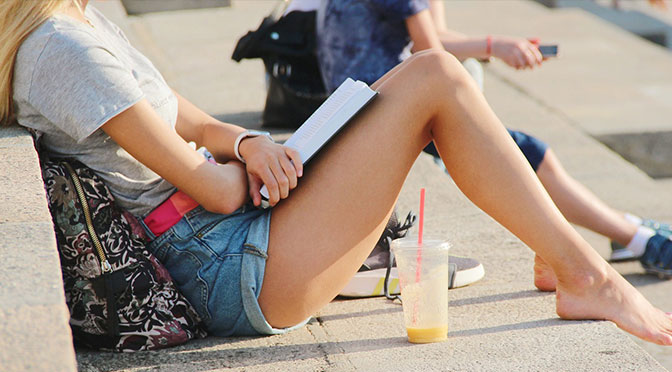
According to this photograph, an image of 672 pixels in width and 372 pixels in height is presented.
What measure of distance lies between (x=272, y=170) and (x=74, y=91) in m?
0.58

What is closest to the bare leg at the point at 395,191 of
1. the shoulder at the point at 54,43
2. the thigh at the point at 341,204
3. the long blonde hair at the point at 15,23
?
the thigh at the point at 341,204

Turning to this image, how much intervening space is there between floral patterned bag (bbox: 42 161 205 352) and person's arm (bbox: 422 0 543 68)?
1.98 meters

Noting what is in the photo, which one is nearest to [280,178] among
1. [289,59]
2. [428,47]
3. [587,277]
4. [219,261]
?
[219,261]

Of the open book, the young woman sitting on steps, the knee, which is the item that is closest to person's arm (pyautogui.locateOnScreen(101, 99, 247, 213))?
the young woman sitting on steps

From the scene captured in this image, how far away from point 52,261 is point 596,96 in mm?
5035

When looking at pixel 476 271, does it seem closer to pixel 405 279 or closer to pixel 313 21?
pixel 405 279

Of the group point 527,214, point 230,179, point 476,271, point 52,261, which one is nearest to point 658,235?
point 476,271

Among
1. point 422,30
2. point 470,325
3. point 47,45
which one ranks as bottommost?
point 470,325

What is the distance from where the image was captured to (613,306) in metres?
2.73

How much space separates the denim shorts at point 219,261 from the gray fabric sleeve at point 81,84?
422 millimetres

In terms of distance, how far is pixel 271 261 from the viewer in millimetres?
2594

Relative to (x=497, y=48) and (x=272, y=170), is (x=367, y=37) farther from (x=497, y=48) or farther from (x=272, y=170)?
(x=272, y=170)

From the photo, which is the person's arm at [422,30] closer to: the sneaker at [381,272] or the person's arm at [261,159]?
the sneaker at [381,272]

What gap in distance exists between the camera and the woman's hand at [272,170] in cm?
259
